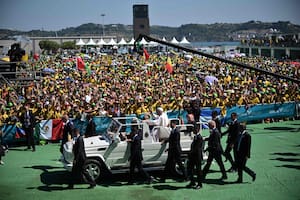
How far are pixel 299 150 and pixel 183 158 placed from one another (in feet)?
17.1

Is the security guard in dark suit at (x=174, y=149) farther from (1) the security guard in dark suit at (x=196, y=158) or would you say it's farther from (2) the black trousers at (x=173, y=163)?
(1) the security guard in dark suit at (x=196, y=158)

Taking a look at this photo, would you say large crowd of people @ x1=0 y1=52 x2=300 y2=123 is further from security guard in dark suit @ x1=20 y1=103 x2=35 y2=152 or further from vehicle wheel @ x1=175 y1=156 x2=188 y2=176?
vehicle wheel @ x1=175 y1=156 x2=188 y2=176

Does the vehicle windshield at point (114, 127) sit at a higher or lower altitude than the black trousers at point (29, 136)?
higher

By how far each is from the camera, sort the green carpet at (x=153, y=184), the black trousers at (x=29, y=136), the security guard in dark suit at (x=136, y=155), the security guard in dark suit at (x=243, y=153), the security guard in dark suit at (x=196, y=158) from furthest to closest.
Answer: the black trousers at (x=29, y=136) → the security guard in dark suit at (x=136, y=155) → the security guard in dark suit at (x=243, y=153) → the security guard in dark suit at (x=196, y=158) → the green carpet at (x=153, y=184)

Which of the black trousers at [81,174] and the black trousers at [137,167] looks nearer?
the black trousers at [81,174]

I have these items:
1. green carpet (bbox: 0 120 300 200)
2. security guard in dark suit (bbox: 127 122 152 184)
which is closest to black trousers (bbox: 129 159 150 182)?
security guard in dark suit (bbox: 127 122 152 184)

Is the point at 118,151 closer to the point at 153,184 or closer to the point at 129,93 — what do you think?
the point at 153,184

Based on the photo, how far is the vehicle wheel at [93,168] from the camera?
10355 mm

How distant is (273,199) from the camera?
353 inches

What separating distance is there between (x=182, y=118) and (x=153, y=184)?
7587 mm

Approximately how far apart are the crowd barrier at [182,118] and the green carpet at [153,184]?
1745 mm

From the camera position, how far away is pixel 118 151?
10.6 m

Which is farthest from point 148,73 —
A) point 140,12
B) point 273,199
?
point 140,12

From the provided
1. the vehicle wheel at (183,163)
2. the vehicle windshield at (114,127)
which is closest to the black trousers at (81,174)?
the vehicle windshield at (114,127)
